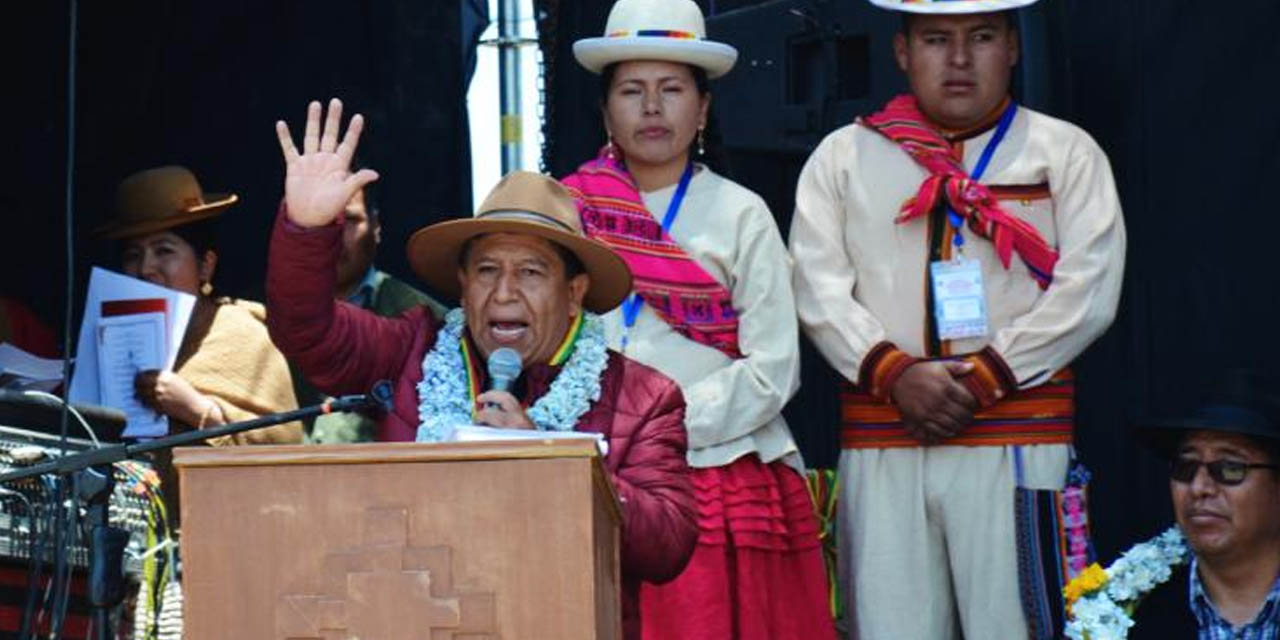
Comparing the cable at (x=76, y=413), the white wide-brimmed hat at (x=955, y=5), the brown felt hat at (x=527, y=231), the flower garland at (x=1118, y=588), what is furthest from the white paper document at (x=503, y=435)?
the white wide-brimmed hat at (x=955, y=5)

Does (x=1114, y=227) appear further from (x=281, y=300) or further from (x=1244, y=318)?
(x=281, y=300)

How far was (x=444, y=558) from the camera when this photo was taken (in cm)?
475

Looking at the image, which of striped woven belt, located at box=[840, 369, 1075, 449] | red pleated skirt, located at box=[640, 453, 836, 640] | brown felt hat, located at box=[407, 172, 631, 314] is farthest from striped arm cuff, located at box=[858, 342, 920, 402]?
brown felt hat, located at box=[407, 172, 631, 314]

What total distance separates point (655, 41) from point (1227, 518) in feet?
6.18

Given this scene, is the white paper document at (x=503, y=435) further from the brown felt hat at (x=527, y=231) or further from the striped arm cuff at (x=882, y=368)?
the striped arm cuff at (x=882, y=368)

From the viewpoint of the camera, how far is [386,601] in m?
4.74

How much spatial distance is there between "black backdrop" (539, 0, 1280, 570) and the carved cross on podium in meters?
3.17

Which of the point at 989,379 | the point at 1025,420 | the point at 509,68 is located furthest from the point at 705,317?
the point at 509,68

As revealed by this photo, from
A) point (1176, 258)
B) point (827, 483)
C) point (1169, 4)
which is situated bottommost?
point (827, 483)

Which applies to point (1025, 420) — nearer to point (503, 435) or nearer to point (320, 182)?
point (320, 182)

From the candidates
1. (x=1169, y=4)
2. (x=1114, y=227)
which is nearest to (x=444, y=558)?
(x=1114, y=227)

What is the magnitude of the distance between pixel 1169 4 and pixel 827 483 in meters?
1.55

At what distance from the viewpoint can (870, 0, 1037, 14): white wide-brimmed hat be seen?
287 inches

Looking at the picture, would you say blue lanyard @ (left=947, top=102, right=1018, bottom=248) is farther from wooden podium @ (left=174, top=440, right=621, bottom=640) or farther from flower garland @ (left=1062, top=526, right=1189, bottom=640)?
wooden podium @ (left=174, top=440, right=621, bottom=640)
